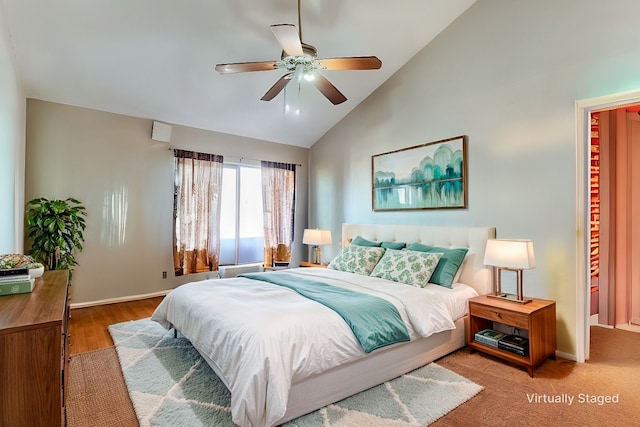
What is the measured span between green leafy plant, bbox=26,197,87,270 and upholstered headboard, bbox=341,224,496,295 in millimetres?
3882

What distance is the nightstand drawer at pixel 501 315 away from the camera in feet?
8.34

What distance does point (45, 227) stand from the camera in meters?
3.69

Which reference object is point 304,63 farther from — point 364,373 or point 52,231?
point 52,231

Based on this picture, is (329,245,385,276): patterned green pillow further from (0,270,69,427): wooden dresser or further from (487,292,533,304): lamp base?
(0,270,69,427): wooden dresser

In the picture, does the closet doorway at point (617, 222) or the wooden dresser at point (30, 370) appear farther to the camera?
the closet doorway at point (617, 222)

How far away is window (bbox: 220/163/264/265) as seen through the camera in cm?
545

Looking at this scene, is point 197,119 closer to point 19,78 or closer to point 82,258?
point 19,78

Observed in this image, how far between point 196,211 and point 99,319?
1.90m

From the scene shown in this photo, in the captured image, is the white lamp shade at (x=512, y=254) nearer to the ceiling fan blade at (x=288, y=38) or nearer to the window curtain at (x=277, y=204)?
the ceiling fan blade at (x=288, y=38)

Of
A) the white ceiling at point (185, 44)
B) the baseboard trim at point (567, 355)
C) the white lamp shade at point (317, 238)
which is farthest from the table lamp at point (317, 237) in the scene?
the baseboard trim at point (567, 355)

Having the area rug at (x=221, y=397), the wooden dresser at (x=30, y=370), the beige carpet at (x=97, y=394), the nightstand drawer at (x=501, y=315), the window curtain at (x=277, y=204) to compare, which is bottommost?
the beige carpet at (x=97, y=394)

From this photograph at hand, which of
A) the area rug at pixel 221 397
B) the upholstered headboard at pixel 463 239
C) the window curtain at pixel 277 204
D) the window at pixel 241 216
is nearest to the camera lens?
the area rug at pixel 221 397

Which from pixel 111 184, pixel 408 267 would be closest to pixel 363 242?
pixel 408 267

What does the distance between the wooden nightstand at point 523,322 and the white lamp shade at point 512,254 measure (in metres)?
0.34
